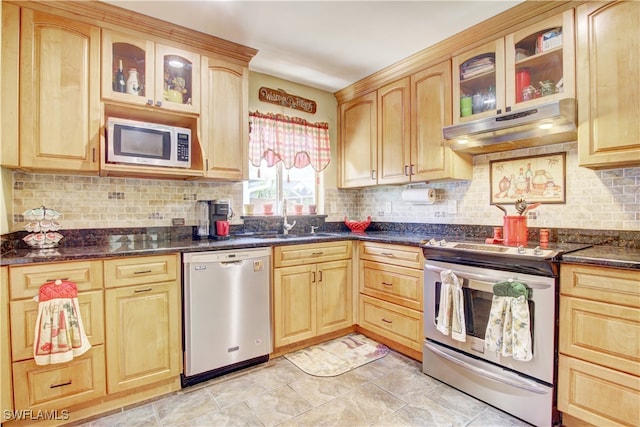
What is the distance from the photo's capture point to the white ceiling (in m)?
2.12

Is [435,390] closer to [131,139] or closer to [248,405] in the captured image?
[248,405]

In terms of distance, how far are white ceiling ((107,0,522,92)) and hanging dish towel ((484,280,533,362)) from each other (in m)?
1.85

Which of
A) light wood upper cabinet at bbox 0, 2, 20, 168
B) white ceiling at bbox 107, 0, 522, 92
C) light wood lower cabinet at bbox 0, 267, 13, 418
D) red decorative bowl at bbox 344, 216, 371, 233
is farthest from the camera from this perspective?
red decorative bowl at bbox 344, 216, 371, 233

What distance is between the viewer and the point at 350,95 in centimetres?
357

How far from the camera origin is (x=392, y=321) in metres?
2.75

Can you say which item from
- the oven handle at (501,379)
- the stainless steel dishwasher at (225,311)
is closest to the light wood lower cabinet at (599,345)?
the oven handle at (501,379)

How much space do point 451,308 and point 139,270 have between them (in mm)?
2056

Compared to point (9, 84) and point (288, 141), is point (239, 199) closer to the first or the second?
point (288, 141)

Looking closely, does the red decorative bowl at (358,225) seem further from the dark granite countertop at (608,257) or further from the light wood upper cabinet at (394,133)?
the dark granite countertop at (608,257)

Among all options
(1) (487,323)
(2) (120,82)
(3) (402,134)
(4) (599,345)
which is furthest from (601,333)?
(2) (120,82)

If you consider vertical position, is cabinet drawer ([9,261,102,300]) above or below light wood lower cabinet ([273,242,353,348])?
above

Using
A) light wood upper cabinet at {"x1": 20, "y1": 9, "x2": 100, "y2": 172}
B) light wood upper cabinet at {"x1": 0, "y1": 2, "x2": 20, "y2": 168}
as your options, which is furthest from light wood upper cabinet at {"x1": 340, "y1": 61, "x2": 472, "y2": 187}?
light wood upper cabinet at {"x1": 0, "y1": 2, "x2": 20, "y2": 168}

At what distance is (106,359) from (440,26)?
125 inches

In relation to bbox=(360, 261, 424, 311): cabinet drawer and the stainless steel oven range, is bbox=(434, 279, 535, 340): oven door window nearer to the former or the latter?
the stainless steel oven range
